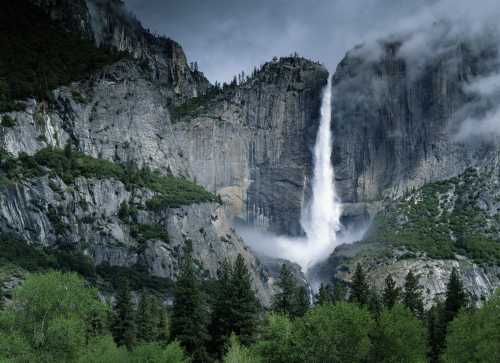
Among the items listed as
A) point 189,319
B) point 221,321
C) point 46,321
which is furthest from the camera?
point 221,321

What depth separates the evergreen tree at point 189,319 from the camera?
75500mm

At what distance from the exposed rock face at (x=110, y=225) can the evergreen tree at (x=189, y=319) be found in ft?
195

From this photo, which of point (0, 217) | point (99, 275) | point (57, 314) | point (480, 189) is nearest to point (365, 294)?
point (57, 314)

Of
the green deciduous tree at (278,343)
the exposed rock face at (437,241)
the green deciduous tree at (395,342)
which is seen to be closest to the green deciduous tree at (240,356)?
the green deciduous tree at (278,343)

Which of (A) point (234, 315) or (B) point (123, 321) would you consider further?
(B) point (123, 321)

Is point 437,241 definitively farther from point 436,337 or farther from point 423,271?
point 436,337

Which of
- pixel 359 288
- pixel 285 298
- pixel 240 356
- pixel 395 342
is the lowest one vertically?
pixel 240 356

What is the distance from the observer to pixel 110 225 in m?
150

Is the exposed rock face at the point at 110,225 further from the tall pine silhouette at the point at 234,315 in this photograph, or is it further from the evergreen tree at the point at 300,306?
the tall pine silhouette at the point at 234,315

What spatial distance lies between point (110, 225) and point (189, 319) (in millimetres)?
76681

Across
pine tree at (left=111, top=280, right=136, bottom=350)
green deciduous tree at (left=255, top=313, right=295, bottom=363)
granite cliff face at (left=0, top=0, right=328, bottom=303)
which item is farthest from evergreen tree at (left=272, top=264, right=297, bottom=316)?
granite cliff face at (left=0, top=0, right=328, bottom=303)

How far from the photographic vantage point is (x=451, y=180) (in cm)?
19250

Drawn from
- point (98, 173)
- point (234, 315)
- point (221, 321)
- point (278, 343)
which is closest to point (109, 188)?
point (98, 173)

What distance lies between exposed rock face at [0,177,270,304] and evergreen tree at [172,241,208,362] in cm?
5949
